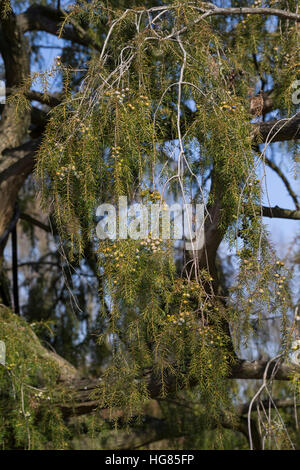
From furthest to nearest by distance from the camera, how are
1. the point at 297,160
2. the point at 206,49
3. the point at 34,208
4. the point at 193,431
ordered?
the point at 34,208 < the point at 193,431 < the point at 297,160 < the point at 206,49

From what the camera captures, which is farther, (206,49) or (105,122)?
(206,49)

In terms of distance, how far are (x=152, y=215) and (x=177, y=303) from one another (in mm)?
305

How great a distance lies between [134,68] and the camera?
2268 mm

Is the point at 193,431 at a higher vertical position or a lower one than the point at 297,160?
lower

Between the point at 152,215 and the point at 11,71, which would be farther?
the point at 11,71

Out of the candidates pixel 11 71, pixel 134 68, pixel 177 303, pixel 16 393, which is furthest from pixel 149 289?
pixel 11 71

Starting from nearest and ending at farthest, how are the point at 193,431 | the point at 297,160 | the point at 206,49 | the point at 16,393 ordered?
1. the point at 206,49
2. the point at 297,160
3. the point at 16,393
4. the point at 193,431

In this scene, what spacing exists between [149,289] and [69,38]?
2403mm

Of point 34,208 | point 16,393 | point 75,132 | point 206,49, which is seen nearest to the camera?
point 75,132

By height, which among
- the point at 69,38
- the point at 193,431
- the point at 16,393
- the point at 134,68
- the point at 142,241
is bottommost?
the point at 193,431

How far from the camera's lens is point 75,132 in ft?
6.61
